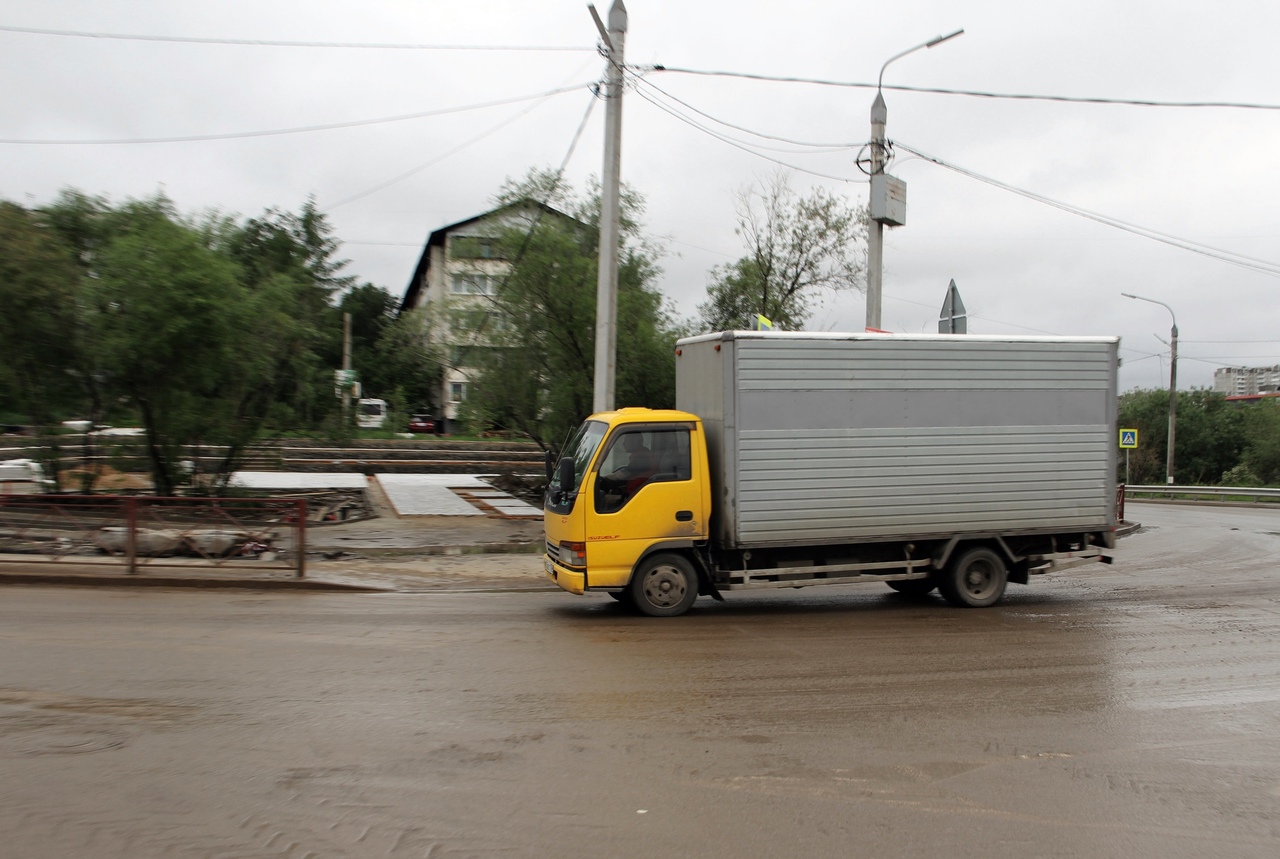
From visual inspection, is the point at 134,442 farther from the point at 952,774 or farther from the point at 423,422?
the point at 423,422

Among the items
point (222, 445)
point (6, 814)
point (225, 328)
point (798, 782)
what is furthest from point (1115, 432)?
point (222, 445)

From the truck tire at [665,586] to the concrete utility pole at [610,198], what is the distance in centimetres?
477

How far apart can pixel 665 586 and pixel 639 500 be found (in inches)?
40.4

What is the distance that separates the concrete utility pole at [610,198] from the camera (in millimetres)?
14031

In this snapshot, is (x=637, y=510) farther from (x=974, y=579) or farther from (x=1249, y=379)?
(x=1249, y=379)

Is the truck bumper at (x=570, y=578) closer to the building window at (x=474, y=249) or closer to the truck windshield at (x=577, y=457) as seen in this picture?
the truck windshield at (x=577, y=457)

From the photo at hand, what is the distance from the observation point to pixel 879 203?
16.0 m

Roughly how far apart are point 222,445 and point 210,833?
16.2 metres

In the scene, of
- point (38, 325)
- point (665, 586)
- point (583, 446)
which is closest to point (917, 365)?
point (665, 586)

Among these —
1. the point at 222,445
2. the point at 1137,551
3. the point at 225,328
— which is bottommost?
the point at 1137,551

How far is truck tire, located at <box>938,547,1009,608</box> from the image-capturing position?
10320 millimetres

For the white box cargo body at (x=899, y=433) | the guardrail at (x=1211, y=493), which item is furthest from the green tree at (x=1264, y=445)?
the white box cargo body at (x=899, y=433)

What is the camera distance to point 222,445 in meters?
18.8

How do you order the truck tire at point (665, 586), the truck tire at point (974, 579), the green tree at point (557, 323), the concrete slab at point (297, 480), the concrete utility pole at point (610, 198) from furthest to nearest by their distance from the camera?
the concrete slab at point (297, 480), the green tree at point (557, 323), the concrete utility pole at point (610, 198), the truck tire at point (974, 579), the truck tire at point (665, 586)
